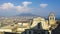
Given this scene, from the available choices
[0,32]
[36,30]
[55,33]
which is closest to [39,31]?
[36,30]

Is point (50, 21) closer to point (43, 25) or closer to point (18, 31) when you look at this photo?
point (43, 25)

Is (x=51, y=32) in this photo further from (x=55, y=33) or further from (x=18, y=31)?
(x=18, y=31)

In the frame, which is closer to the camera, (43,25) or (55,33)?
(55,33)

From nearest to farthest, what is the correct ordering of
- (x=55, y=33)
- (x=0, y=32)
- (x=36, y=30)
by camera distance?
Answer: (x=55, y=33)
(x=36, y=30)
(x=0, y=32)

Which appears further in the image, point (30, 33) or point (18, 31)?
point (18, 31)

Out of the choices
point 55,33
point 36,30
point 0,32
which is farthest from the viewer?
point 0,32

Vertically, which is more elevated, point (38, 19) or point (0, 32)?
point (38, 19)

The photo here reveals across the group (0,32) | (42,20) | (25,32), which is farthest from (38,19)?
(0,32)

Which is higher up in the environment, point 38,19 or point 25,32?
point 38,19
